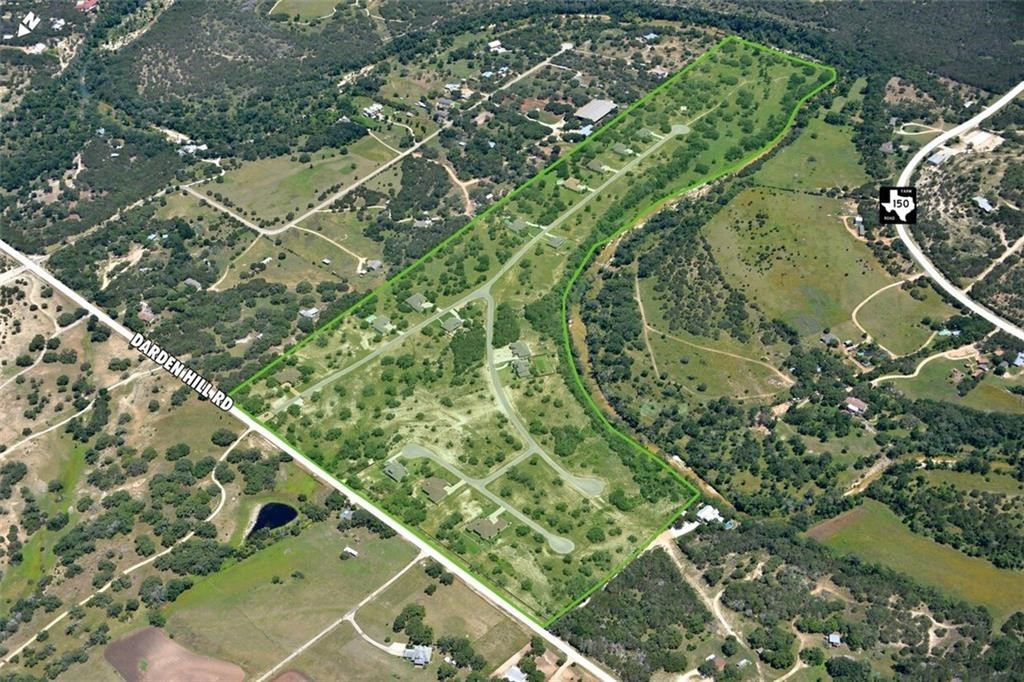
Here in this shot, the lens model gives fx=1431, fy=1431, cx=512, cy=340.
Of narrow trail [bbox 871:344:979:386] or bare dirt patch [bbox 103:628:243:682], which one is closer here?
bare dirt patch [bbox 103:628:243:682]

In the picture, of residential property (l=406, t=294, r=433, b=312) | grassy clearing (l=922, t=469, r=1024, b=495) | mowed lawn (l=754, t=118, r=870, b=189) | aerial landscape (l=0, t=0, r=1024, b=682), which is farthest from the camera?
mowed lawn (l=754, t=118, r=870, b=189)

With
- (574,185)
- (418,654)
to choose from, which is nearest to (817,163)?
(574,185)

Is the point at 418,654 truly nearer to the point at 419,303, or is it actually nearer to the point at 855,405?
the point at 419,303

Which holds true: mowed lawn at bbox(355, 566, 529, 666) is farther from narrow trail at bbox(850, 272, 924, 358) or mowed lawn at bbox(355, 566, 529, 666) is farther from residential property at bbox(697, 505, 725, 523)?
narrow trail at bbox(850, 272, 924, 358)

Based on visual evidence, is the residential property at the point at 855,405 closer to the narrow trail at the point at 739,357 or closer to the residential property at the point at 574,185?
the narrow trail at the point at 739,357

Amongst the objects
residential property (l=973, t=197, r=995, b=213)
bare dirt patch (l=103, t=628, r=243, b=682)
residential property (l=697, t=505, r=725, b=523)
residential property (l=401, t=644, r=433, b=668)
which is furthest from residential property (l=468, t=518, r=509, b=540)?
residential property (l=973, t=197, r=995, b=213)

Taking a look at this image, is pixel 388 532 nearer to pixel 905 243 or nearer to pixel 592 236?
pixel 592 236
